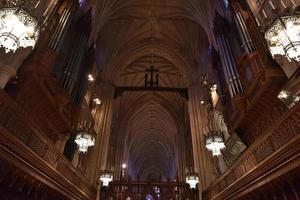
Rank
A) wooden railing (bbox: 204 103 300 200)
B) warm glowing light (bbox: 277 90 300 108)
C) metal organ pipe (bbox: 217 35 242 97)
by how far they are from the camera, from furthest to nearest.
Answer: metal organ pipe (bbox: 217 35 242 97) < warm glowing light (bbox: 277 90 300 108) < wooden railing (bbox: 204 103 300 200)

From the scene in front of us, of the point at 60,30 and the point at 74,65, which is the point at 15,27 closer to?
the point at 60,30

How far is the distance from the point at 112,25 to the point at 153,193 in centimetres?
1340

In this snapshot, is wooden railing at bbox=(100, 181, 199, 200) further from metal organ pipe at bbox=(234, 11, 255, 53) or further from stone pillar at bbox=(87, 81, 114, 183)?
metal organ pipe at bbox=(234, 11, 255, 53)

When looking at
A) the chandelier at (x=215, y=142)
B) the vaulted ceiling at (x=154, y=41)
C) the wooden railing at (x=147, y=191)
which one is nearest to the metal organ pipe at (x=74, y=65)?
the vaulted ceiling at (x=154, y=41)

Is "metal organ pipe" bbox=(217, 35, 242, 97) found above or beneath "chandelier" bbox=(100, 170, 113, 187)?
above

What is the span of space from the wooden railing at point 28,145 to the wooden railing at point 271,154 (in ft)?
19.1

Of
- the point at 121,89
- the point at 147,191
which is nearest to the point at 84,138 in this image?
the point at 147,191

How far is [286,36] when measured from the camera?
193 inches

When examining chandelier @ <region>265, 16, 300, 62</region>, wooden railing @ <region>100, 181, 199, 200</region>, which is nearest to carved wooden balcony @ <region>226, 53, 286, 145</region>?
chandelier @ <region>265, 16, 300, 62</region>

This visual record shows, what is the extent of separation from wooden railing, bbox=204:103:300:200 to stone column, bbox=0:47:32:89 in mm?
6877

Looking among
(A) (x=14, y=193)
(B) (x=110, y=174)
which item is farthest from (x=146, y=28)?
(A) (x=14, y=193)

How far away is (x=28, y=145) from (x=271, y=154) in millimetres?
6022

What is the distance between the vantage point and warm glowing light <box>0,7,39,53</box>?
441cm

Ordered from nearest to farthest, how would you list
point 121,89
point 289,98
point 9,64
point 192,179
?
point 289,98
point 9,64
point 192,179
point 121,89
